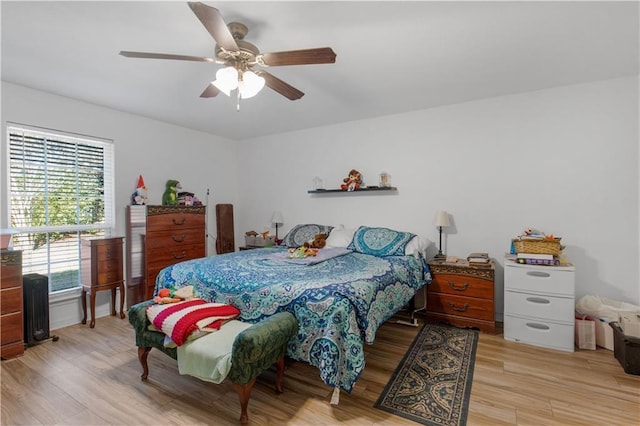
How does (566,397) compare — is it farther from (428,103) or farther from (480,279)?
(428,103)

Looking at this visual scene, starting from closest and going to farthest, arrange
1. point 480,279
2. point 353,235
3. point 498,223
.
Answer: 1. point 480,279
2. point 498,223
3. point 353,235

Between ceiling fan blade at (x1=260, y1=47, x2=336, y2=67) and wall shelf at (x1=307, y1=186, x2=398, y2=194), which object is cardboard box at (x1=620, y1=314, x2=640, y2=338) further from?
ceiling fan blade at (x1=260, y1=47, x2=336, y2=67)

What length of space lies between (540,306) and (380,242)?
156 centimetres

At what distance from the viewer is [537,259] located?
273 centimetres

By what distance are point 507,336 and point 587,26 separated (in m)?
2.52

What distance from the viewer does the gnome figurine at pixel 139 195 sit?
3.78 meters

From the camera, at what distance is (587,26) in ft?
6.53

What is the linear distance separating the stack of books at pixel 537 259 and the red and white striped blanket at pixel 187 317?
253 cm

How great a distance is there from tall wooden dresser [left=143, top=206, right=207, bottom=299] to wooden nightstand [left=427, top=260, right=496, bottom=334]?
2.99 metres

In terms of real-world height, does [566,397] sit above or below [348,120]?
below

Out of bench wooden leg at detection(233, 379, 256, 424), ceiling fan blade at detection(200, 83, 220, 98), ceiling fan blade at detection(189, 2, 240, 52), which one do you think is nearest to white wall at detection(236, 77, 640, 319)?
ceiling fan blade at detection(200, 83, 220, 98)

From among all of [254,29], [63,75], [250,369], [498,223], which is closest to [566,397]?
[498,223]

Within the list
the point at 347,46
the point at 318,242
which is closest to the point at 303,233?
the point at 318,242

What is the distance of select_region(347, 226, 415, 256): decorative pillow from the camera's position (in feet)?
11.0
